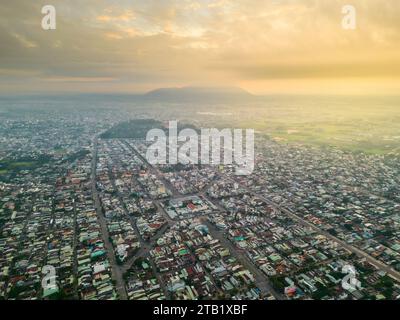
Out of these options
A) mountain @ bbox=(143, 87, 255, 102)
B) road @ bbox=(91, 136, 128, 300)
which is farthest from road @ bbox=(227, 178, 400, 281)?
mountain @ bbox=(143, 87, 255, 102)

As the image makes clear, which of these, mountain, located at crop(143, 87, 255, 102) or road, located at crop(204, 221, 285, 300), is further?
mountain, located at crop(143, 87, 255, 102)

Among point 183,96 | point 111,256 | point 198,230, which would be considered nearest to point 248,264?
point 198,230

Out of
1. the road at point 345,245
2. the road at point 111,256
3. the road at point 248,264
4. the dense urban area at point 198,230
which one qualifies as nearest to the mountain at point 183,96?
the dense urban area at point 198,230

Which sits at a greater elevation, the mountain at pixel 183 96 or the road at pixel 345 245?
the mountain at pixel 183 96

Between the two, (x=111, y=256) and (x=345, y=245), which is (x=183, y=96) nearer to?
(x=111, y=256)

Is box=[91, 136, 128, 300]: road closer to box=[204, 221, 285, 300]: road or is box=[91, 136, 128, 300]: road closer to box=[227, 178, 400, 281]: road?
box=[204, 221, 285, 300]: road

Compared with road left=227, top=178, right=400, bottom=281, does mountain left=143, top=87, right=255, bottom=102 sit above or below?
above

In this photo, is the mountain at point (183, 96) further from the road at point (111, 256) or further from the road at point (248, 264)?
the road at point (248, 264)
